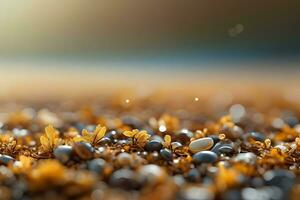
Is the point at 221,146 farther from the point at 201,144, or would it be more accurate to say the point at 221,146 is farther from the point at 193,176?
the point at 193,176

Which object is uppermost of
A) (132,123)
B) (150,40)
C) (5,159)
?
(5,159)

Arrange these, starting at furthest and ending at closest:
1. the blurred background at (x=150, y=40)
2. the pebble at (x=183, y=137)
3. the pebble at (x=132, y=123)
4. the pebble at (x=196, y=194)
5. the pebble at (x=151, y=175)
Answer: the blurred background at (x=150, y=40)
the pebble at (x=132, y=123)
the pebble at (x=183, y=137)
the pebble at (x=151, y=175)
the pebble at (x=196, y=194)

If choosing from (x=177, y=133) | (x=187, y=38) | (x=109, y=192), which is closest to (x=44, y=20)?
(x=187, y=38)

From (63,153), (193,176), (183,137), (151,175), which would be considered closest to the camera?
(151,175)

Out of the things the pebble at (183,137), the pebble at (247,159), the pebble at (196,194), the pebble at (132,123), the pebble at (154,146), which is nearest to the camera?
the pebble at (196,194)

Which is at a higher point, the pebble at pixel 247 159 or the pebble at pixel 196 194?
the pebble at pixel 196 194

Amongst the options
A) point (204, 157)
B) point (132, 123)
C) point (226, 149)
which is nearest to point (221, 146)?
point (226, 149)

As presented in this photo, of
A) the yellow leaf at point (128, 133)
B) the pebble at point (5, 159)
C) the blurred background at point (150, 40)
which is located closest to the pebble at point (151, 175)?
the yellow leaf at point (128, 133)

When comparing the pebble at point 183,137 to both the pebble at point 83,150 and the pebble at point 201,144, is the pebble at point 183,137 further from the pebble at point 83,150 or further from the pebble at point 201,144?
the pebble at point 83,150
